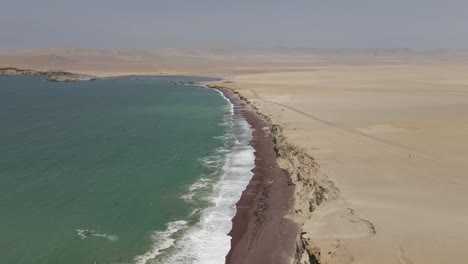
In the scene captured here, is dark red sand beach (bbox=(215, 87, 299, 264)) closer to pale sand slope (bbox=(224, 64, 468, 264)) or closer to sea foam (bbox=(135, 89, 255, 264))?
sea foam (bbox=(135, 89, 255, 264))

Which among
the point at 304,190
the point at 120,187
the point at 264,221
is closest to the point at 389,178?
the point at 304,190

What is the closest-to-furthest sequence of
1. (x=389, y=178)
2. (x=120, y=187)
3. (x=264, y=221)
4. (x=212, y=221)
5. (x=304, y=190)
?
(x=264, y=221) < (x=212, y=221) < (x=389, y=178) < (x=304, y=190) < (x=120, y=187)

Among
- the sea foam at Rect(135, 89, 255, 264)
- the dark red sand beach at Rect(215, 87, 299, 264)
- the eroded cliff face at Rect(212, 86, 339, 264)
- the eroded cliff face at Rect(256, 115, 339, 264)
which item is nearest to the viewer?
the eroded cliff face at Rect(212, 86, 339, 264)

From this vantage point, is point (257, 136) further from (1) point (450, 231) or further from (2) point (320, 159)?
(1) point (450, 231)

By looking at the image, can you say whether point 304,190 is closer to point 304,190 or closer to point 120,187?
point 304,190

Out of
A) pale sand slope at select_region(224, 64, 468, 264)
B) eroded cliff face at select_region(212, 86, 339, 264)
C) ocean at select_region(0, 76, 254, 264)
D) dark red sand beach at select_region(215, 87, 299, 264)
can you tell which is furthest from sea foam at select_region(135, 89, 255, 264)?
pale sand slope at select_region(224, 64, 468, 264)

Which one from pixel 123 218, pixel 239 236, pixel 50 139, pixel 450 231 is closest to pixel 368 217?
pixel 450 231
